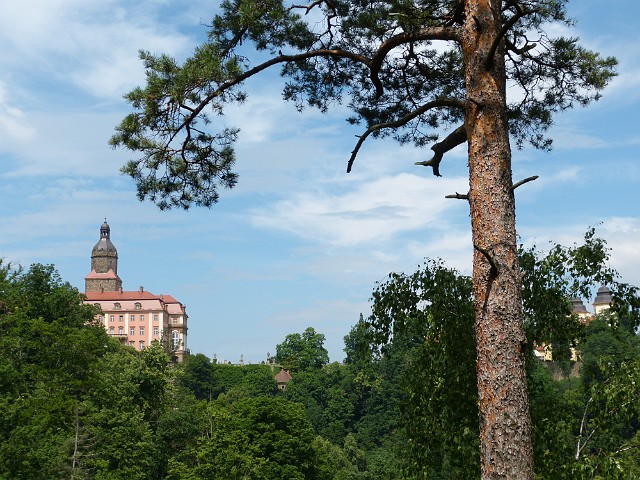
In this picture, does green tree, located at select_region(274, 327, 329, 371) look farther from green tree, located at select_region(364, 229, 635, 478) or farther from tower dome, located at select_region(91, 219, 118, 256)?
green tree, located at select_region(364, 229, 635, 478)

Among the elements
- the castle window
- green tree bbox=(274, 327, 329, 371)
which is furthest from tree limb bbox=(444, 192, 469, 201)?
the castle window

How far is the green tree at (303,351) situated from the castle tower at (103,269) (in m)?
37.0

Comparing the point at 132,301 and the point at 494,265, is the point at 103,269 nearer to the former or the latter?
the point at 132,301

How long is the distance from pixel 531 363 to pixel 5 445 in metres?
15.4

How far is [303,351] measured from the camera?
102812 millimetres

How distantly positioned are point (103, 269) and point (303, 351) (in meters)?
45.0

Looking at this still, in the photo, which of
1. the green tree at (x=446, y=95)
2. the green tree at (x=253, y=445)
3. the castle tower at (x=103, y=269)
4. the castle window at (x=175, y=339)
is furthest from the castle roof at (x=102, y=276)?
the green tree at (x=446, y=95)

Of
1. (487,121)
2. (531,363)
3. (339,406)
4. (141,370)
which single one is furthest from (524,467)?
(339,406)

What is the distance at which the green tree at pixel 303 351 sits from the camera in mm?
101000

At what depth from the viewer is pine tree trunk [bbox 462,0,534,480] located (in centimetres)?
633

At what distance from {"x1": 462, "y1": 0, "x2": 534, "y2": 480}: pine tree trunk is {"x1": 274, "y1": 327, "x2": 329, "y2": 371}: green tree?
93099mm

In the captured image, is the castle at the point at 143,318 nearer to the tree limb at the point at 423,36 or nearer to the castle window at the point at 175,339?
the castle window at the point at 175,339

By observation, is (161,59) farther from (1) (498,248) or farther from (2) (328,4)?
Result: (1) (498,248)

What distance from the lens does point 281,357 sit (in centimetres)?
10538
